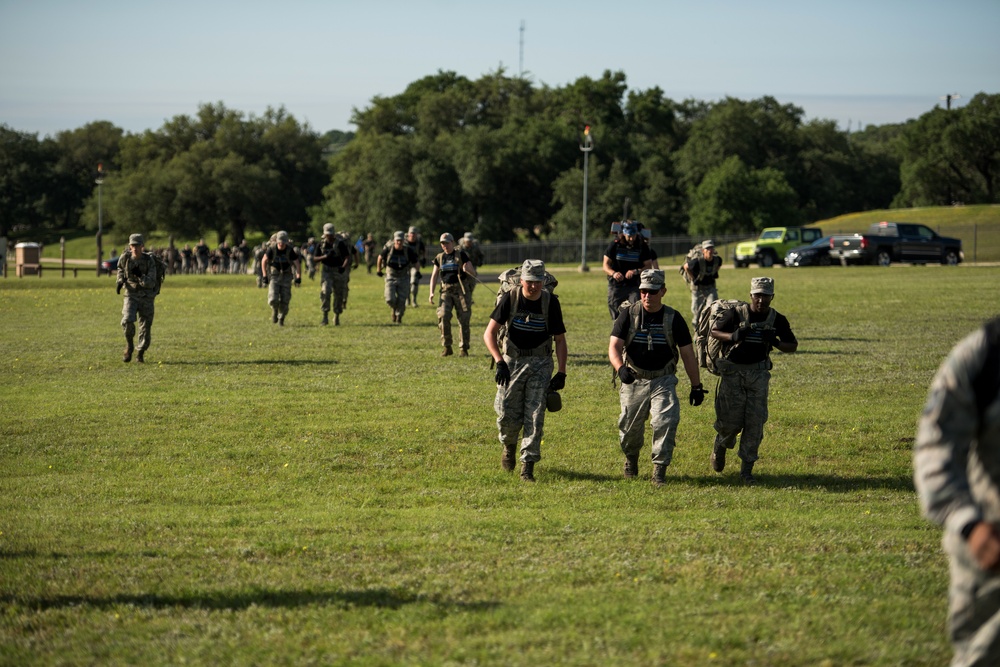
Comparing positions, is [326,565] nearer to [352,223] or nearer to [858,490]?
[858,490]

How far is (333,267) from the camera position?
27328 millimetres

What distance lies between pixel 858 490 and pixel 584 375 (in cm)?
808

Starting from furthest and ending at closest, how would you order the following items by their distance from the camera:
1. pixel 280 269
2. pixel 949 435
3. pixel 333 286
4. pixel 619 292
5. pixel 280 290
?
pixel 333 286, pixel 280 290, pixel 280 269, pixel 619 292, pixel 949 435

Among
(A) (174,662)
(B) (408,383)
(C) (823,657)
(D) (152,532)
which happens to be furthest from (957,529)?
(B) (408,383)

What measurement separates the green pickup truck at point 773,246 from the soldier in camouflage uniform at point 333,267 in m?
34.4

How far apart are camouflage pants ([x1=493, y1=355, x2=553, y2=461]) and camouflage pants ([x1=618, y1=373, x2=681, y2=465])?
79cm

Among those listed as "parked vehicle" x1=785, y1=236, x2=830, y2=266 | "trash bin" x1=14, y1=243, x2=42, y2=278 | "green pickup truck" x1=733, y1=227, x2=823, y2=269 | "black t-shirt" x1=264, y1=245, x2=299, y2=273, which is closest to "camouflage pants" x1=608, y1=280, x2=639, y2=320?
"black t-shirt" x1=264, y1=245, x2=299, y2=273

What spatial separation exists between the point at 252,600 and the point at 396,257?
66.7 ft

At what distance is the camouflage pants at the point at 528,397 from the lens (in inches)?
456

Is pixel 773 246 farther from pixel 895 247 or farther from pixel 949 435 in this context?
pixel 949 435

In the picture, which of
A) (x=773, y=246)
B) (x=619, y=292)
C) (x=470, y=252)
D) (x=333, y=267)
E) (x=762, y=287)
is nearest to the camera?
(x=762, y=287)

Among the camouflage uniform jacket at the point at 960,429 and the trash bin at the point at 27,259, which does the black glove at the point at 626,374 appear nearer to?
the camouflage uniform jacket at the point at 960,429

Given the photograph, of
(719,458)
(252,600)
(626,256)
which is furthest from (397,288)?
(252,600)

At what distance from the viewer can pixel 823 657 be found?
6.16 m
